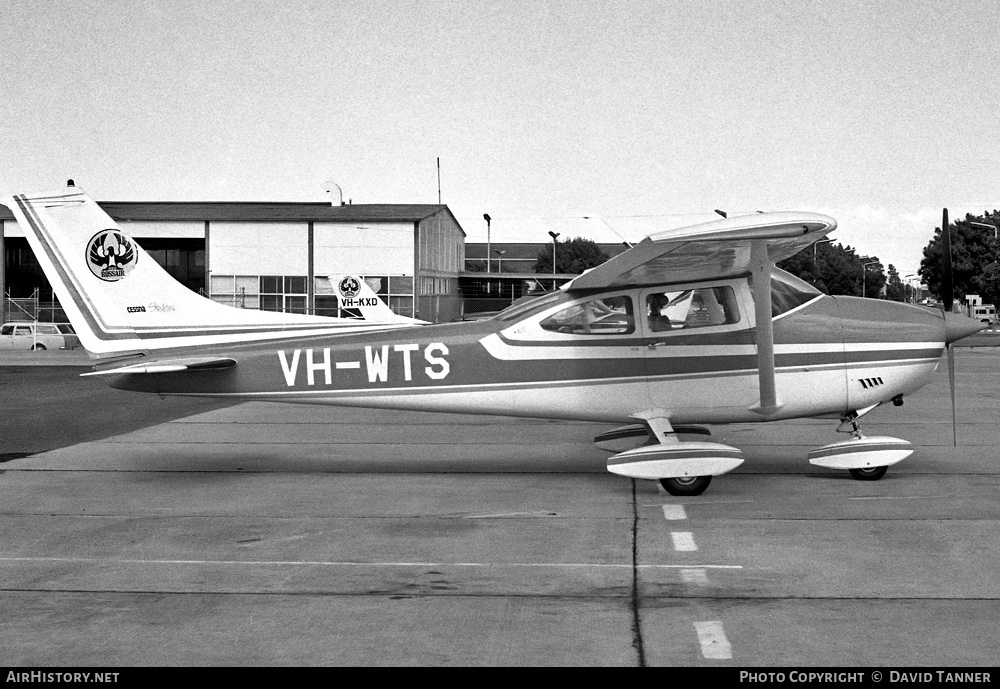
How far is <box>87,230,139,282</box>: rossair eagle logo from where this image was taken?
392 inches

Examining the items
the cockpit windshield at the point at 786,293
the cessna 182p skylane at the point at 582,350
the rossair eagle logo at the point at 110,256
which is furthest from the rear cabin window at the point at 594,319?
the rossair eagle logo at the point at 110,256

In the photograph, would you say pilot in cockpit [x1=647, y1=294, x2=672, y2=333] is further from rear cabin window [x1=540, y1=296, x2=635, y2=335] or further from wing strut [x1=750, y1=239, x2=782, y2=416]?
wing strut [x1=750, y1=239, x2=782, y2=416]

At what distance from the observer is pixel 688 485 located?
8969 millimetres

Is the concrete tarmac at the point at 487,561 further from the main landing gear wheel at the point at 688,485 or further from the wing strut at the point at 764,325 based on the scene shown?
the wing strut at the point at 764,325

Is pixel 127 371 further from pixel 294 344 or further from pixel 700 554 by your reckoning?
pixel 700 554

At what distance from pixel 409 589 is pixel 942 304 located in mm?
6993

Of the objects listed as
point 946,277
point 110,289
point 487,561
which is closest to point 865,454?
point 946,277

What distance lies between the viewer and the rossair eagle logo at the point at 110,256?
32.6ft

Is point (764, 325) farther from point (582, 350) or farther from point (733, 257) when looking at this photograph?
point (582, 350)

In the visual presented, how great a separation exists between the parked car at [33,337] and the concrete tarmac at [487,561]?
29400mm

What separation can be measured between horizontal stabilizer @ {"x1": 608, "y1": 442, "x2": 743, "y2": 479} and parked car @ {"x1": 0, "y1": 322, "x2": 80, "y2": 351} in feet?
112

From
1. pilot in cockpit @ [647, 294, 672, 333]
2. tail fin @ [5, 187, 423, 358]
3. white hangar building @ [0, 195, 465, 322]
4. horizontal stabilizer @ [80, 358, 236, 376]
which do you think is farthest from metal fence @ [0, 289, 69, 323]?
pilot in cockpit @ [647, 294, 672, 333]

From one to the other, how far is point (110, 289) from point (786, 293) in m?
6.34
